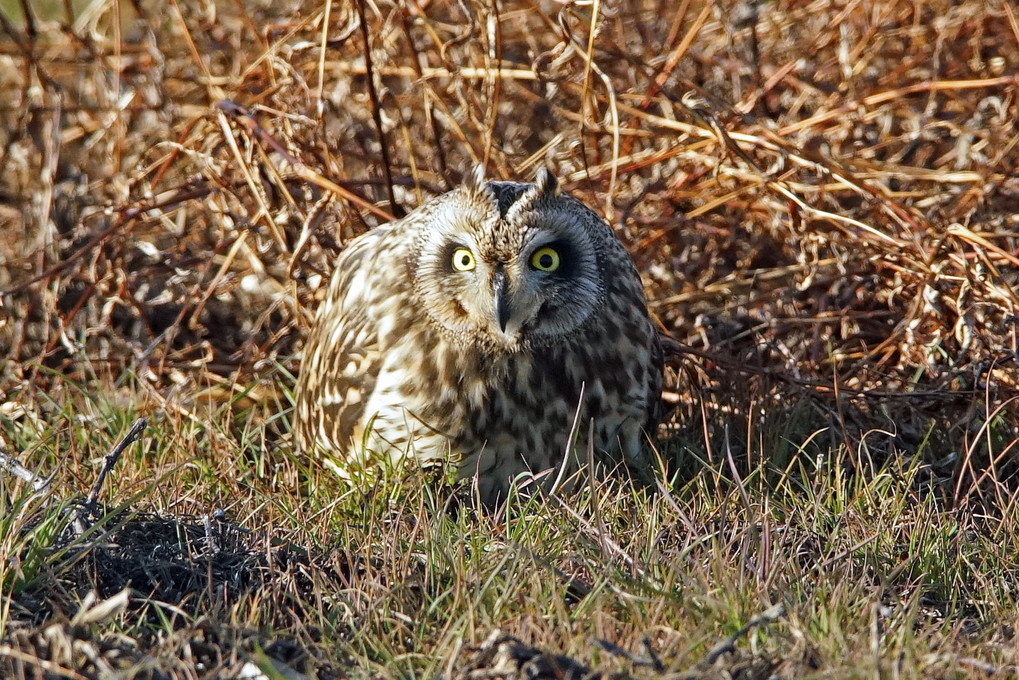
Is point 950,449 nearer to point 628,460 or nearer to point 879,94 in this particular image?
point 628,460

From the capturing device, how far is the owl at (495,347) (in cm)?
284

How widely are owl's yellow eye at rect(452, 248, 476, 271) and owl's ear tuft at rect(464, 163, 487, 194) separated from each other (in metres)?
0.15

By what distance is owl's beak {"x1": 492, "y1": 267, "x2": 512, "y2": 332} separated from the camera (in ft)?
9.15

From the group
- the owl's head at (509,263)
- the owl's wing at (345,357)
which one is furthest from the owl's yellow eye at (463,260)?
the owl's wing at (345,357)

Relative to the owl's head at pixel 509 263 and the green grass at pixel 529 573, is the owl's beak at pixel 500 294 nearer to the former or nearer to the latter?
the owl's head at pixel 509 263

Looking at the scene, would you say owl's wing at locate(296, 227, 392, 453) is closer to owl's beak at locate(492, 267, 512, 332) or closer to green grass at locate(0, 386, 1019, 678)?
green grass at locate(0, 386, 1019, 678)

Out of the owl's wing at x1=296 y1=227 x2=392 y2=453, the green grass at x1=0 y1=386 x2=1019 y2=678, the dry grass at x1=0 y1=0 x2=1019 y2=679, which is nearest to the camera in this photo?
the green grass at x1=0 y1=386 x2=1019 y2=678

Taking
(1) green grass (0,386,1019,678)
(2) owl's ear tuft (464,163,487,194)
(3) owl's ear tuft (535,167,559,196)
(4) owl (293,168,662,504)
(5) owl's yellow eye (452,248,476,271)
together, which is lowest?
(1) green grass (0,386,1019,678)

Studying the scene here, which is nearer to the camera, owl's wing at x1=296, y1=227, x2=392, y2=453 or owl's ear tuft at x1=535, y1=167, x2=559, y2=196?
owl's ear tuft at x1=535, y1=167, x2=559, y2=196

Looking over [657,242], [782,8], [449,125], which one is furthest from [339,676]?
[782,8]

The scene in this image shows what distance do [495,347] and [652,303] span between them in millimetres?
1246

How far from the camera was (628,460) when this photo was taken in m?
3.17

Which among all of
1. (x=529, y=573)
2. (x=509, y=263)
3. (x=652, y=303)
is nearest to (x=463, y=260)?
(x=509, y=263)

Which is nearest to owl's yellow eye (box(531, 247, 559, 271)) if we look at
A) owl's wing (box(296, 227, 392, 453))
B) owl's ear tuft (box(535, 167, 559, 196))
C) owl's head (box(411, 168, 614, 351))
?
owl's head (box(411, 168, 614, 351))
